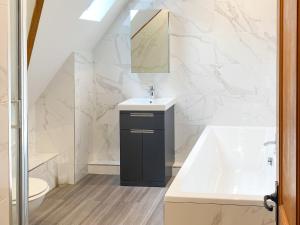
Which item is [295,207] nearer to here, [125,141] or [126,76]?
[125,141]

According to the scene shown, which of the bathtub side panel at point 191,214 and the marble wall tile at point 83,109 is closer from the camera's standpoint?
the bathtub side panel at point 191,214

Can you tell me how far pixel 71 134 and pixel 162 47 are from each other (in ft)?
4.57

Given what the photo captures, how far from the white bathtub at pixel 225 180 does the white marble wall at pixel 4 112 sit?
0.94m

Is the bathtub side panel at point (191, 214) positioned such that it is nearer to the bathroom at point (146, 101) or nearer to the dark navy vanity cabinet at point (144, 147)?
the bathroom at point (146, 101)

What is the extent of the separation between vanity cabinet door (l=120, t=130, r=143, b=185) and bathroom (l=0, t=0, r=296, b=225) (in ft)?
0.03

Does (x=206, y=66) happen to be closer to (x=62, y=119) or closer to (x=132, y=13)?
(x=132, y=13)

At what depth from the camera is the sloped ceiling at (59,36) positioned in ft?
13.6

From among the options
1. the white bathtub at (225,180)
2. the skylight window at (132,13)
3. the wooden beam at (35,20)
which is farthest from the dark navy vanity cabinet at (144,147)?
the wooden beam at (35,20)

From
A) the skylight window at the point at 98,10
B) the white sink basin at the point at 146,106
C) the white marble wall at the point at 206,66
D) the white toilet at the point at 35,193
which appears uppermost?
the skylight window at the point at 98,10

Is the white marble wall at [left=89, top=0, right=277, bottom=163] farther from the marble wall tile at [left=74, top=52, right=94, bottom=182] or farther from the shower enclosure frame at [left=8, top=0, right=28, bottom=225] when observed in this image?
the shower enclosure frame at [left=8, top=0, right=28, bottom=225]

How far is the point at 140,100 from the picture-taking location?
5.37 m

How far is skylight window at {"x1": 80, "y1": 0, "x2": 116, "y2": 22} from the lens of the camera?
16.1ft

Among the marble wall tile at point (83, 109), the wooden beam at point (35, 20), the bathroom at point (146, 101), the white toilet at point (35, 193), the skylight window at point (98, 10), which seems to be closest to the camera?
the white toilet at point (35, 193)

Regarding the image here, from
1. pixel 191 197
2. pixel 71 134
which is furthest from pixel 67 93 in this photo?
pixel 191 197
